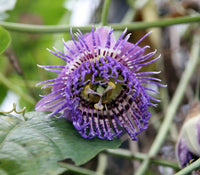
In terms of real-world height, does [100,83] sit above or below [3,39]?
below

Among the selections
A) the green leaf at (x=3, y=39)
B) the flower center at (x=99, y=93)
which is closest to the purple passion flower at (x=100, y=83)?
the flower center at (x=99, y=93)

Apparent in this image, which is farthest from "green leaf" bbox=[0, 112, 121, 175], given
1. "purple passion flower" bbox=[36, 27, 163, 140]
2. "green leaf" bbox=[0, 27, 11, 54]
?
"green leaf" bbox=[0, 27, 11, 54]

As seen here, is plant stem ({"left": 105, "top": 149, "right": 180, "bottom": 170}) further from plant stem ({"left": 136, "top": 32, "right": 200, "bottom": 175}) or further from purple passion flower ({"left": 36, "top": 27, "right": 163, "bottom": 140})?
purple passion flower ({"left": 36, "top": 27, "right": 163, "bottom": 140})

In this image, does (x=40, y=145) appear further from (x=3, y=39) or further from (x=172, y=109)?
(x=172, y=109)

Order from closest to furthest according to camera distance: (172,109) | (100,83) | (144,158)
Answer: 1. (100,83)
2. (144,158)
3. (172,109)

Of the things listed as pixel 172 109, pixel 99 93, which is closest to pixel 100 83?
pixel 99 93

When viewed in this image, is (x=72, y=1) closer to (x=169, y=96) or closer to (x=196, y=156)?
(x=169, y=96)

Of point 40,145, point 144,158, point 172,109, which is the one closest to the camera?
point 40,145
